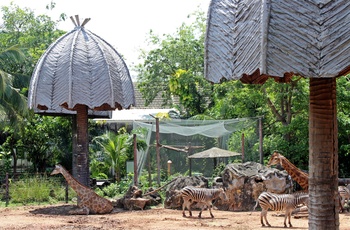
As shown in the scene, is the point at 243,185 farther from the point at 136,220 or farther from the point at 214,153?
the point at 136,220

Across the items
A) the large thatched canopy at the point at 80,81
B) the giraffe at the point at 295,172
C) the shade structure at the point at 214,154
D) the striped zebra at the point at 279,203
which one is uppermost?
the large thatched canopy at the point at 80,81

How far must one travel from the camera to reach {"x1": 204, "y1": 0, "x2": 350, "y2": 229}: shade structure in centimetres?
493

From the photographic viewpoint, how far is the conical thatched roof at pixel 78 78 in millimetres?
15758

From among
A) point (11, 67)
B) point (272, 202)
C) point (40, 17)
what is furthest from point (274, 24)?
point (40, 17)

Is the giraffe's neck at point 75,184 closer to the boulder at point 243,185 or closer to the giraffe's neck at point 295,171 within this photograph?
the boulder at point 243,185

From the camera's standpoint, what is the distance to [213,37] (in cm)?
563

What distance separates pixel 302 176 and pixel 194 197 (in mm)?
2717

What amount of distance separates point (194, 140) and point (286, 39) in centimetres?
1432

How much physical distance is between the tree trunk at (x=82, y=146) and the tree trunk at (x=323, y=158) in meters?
11.3

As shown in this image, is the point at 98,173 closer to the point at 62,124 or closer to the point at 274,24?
the point at 62,124

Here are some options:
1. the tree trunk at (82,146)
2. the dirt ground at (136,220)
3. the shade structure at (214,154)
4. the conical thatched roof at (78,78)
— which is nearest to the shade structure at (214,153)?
the shade structure at (214,154)

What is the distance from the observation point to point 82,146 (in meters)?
16.6

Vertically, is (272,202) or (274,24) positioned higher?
(274,24)

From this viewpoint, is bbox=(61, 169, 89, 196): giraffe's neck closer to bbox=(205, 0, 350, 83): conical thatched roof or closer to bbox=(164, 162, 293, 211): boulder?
bbox=(164, 162, 293, 211): boulder
